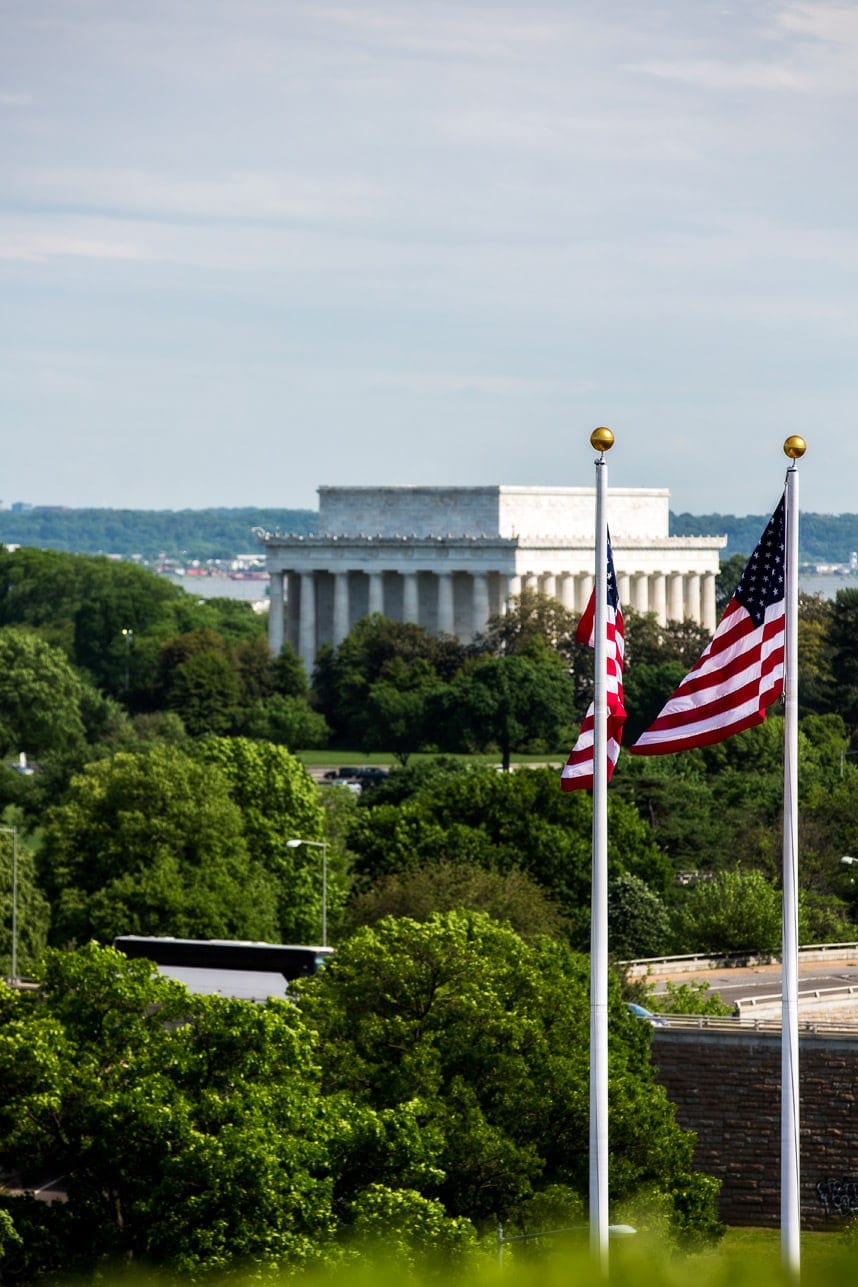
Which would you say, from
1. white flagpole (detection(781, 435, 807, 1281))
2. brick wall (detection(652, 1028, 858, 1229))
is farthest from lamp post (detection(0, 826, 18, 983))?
white flagpole (detection(781, 435, 807, 1281))

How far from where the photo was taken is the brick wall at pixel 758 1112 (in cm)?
5075

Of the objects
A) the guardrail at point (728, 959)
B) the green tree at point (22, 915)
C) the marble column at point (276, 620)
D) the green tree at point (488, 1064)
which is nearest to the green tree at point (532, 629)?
the marble column at point (276, 620)

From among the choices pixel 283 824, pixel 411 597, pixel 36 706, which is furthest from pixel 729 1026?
pixel 411 597

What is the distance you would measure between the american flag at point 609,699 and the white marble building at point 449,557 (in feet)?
516

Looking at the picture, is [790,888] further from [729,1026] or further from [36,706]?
[36,706]

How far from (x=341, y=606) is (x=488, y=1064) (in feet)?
497

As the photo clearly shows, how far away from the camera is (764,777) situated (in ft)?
335

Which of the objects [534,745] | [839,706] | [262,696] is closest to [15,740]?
[262,696]

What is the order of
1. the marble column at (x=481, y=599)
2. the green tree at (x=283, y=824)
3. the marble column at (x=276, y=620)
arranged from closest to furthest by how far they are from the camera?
the green tree at (x=283, y=824) → the marble column at (x=481, y=599) → the marble column at (x=276, y=620)

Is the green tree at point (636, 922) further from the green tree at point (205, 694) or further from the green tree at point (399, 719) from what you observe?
the green tree at point (205, 694)

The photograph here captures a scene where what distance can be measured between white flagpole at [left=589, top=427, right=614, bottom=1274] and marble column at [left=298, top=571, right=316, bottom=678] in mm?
166880

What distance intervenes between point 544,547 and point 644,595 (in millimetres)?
15018

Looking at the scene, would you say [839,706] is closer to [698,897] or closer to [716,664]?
[698,897]

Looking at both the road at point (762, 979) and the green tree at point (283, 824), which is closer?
the road at point (762, 979)
